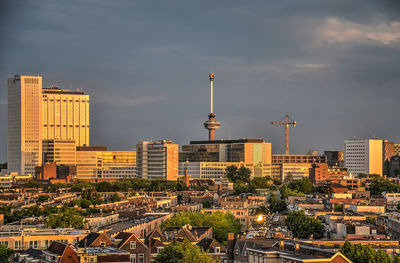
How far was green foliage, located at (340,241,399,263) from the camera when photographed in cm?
5819

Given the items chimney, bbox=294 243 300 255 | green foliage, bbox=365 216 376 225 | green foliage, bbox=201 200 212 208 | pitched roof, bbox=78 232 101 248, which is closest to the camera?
chimney, bbox=294 243 300 255

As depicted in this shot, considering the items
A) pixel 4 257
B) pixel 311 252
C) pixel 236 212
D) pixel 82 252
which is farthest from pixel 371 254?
pixel 236 212

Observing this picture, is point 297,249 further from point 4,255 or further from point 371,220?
point 371,220

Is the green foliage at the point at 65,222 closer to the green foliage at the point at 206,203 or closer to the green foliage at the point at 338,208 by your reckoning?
the green foliage at the point at 338,208

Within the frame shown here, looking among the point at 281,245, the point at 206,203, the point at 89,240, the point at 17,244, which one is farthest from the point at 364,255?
the point at 206,203

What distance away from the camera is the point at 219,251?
80312 mm

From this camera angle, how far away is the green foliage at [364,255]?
5819cm

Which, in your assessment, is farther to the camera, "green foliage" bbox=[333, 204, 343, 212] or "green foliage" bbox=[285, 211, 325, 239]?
"green foliage" bbox=[333, 204, 343, 212]

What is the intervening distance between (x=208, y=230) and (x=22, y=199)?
88.1 metres

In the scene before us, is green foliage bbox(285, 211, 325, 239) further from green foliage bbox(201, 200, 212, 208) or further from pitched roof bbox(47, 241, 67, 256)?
green foliage bbox(201, 200, 212, 208)

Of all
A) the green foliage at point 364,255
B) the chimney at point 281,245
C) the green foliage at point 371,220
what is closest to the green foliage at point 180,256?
the chimney at point 281,245

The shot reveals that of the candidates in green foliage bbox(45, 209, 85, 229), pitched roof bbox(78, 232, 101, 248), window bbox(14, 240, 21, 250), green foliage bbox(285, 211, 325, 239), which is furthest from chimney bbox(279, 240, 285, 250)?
green foliage bbox(45, 209, 85, 229)

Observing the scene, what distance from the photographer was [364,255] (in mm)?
58500

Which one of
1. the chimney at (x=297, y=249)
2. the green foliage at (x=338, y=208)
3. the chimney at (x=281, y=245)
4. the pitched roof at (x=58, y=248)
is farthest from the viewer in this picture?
the green foliage at (x=338, y=208)
